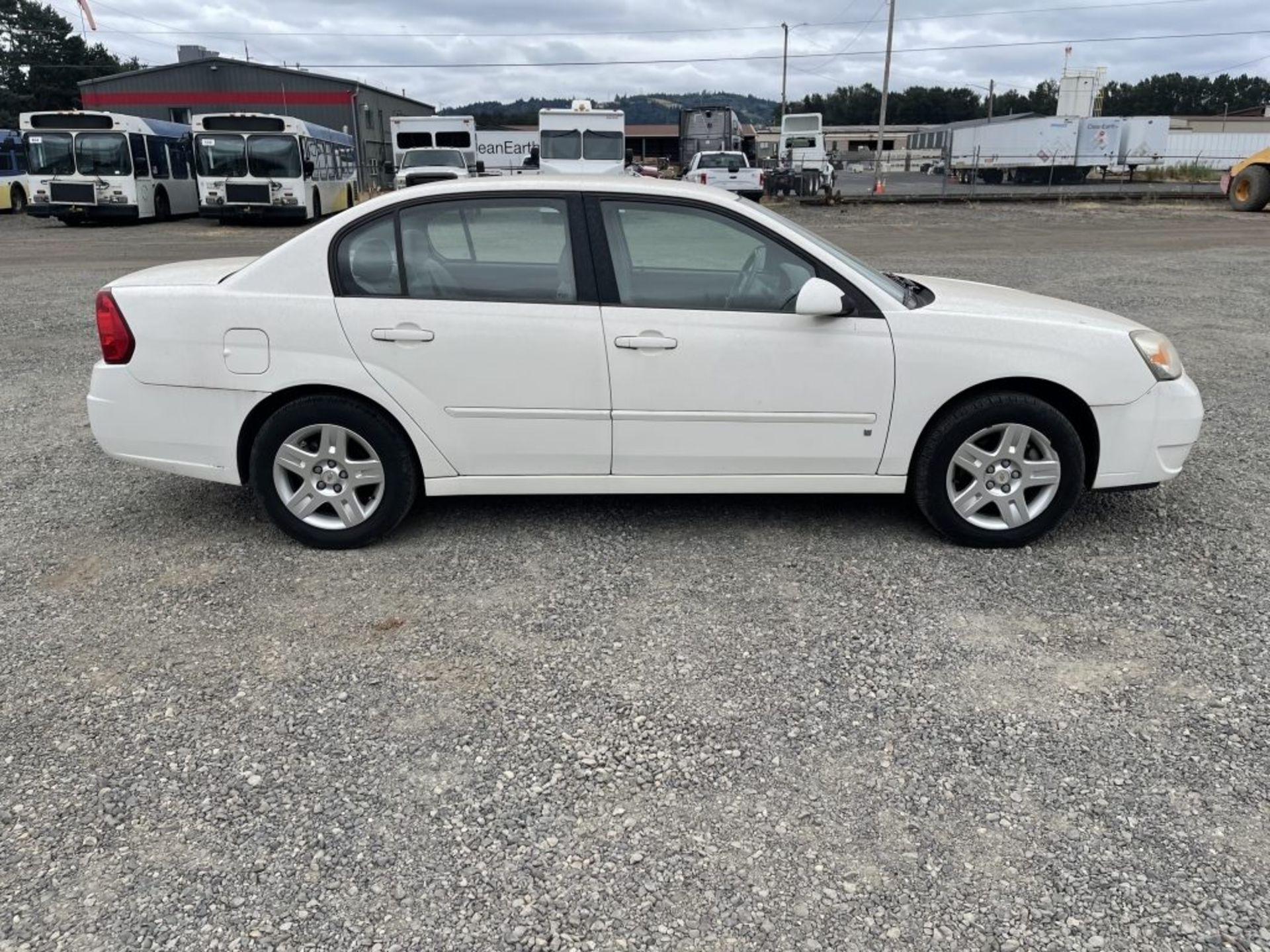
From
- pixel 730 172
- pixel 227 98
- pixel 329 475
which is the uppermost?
pixel 227 98

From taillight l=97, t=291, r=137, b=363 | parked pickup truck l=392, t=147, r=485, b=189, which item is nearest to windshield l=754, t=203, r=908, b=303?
taillight l=97, t=291, r=137, b=363

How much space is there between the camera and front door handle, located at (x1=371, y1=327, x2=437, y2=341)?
172 inches

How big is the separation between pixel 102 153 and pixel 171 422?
24878mm

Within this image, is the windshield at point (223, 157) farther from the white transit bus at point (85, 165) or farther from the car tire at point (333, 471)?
the car tire at point (333, 471)

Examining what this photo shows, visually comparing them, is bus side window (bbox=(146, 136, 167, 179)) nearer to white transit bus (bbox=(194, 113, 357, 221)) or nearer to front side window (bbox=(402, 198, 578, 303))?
white transit bus (bbox=(194, 113, 357, 221))

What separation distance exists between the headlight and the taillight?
4.55 meters

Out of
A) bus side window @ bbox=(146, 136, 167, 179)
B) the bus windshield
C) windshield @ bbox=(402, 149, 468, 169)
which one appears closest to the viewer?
the bus windshield

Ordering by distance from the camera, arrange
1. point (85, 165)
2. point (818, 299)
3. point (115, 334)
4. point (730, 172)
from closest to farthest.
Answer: point (818, 299), point (115, 334), point (85, 165), point (730, 172)

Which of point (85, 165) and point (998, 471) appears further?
point (85, 165)

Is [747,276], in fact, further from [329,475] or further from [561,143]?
[561,143]

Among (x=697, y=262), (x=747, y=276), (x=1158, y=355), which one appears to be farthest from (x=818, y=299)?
(x=1158, y=355)

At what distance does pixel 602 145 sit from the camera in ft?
87.5

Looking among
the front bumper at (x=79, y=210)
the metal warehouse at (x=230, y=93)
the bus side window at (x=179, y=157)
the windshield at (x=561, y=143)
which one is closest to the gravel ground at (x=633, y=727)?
the windshield at (x=561, y=143)

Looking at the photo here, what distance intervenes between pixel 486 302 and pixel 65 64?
92150 mm
